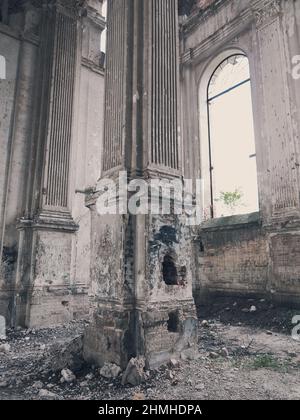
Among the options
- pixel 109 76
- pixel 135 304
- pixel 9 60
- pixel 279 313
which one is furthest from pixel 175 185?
pixel 9 60

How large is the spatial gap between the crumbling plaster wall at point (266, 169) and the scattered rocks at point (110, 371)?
373cm

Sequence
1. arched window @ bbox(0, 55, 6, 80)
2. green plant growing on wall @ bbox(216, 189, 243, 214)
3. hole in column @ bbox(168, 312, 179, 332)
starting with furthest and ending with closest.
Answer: green plant growing on wall @ bbox(216, 189, 243, 214), arched window @ bbox(0, 55, 6, 80), hole in column @ bbox(168, 312, 179, 332)

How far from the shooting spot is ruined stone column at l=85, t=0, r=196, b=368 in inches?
120

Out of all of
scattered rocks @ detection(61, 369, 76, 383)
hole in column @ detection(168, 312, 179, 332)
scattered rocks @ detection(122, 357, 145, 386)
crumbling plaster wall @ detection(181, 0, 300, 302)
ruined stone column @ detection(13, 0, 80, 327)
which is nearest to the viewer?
scattered rocks @ detection(122, 357, 145, 386)

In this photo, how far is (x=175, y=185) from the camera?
11.5ft

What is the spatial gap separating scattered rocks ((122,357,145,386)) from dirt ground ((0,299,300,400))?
0.18 feet

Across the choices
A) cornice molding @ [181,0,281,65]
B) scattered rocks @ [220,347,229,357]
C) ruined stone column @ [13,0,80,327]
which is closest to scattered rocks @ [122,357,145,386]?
scattered rocks @ [220,347,229,357]

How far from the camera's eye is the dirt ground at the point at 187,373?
2463 mm

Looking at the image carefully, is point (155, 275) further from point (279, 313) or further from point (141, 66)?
point (279, 313)

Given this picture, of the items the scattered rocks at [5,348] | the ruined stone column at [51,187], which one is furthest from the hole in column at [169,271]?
the ruined stone column at [51,187]

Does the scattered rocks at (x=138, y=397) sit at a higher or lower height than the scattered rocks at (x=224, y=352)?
lower

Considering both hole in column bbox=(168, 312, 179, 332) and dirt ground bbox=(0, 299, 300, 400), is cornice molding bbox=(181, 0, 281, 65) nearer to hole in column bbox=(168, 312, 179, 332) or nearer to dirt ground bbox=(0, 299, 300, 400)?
dirt ground bbox=(0, 299, 300, 400)

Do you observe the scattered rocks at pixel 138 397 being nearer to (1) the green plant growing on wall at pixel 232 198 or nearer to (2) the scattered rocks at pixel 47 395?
(2) the scattered rocks at pixel 47 395

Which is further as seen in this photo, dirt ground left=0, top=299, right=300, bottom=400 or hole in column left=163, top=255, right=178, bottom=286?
hole in column left=163, top=255, right=178, bottom=286
